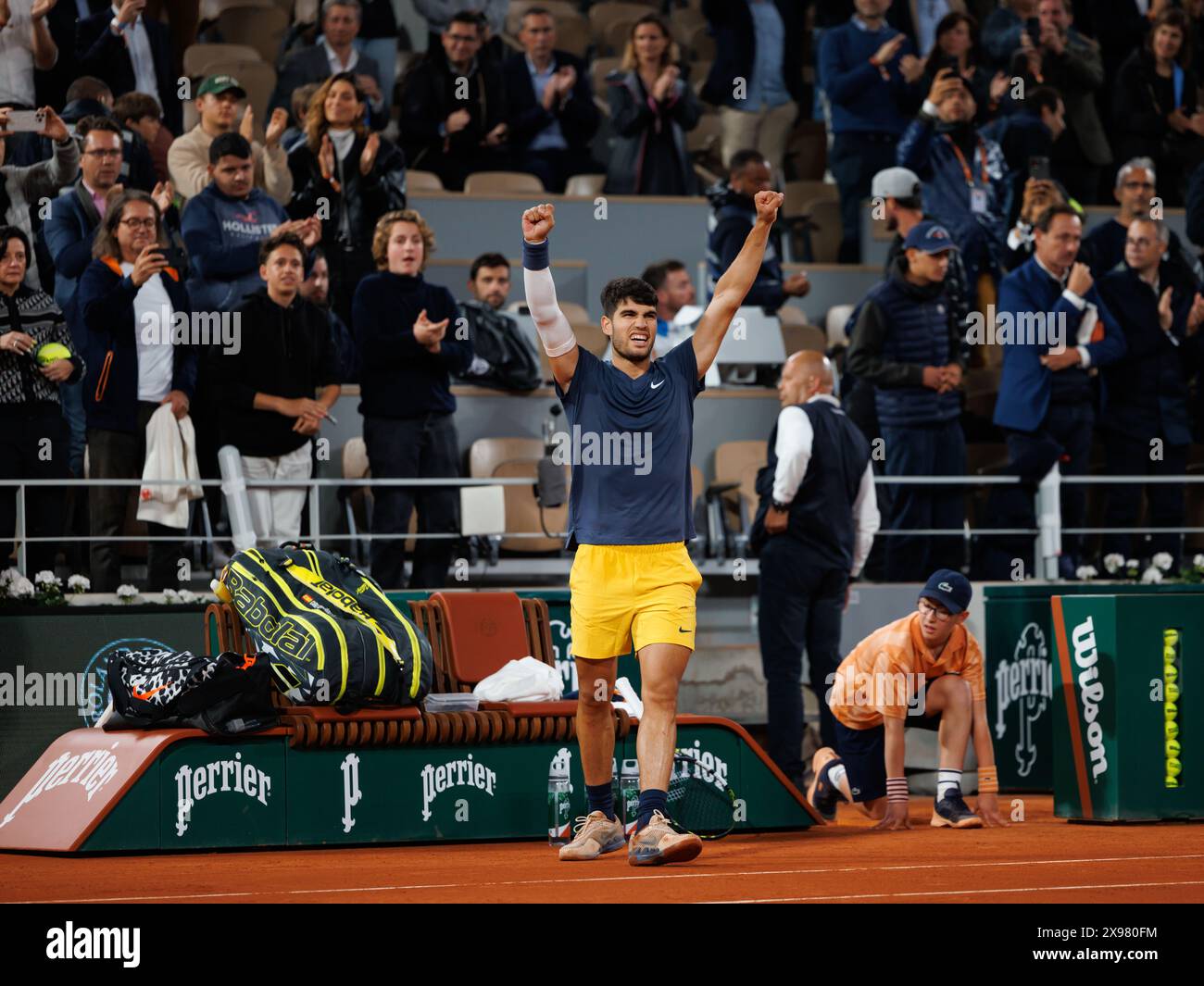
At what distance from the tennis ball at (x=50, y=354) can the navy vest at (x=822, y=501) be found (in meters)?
3.79

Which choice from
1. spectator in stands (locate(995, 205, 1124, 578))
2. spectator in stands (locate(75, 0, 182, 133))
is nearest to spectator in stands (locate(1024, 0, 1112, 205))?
spectator in stands (locate(995, 205, 1124, 578))

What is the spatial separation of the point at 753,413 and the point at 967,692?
188 inches

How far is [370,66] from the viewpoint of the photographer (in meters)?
14.8

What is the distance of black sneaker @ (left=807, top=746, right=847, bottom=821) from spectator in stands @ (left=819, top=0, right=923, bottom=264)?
23.6 ft

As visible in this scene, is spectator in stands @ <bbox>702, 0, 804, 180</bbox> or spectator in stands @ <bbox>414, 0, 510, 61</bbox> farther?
spectator in stands @ <bbox>702, 0, 804, 180</bbox>

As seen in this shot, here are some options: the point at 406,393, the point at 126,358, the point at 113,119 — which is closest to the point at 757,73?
the point at 113,119

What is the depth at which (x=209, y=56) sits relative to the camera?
15.6 meters

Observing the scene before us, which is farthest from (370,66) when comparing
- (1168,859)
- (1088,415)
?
(1168,859)

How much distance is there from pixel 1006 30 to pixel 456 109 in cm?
517

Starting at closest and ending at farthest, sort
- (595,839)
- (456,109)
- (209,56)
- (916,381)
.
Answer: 1. (595,839)
2. (916,381)
3. (456,109)
4. (209,56)

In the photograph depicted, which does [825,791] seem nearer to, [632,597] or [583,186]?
[632,597]

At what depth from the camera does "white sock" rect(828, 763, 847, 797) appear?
9.80 meters

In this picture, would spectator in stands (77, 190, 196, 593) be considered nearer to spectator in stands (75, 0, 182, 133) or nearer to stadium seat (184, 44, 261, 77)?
spectator in stands (75, 0, 182, 133)

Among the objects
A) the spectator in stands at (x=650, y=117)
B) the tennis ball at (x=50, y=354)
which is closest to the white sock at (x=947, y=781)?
the tennis ball at (x=50, y=354)
